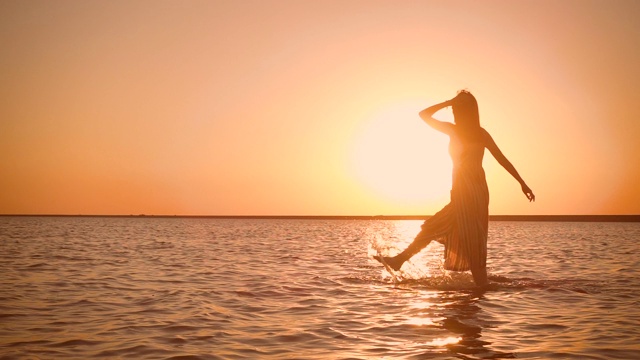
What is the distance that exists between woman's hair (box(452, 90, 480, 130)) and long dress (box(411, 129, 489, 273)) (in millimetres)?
328

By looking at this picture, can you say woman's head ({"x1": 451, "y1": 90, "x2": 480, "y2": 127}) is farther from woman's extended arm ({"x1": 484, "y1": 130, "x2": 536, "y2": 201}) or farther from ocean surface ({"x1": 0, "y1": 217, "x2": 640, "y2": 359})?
ocean surface ({"x1": 0, "y1": 217, "x2": 640, "y2": 359})

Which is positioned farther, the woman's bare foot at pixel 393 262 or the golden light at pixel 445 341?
the woman's bare foot at pixel 393 262

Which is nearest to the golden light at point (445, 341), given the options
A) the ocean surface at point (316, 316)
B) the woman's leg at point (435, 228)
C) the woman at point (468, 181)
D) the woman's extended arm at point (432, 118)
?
the ocean surface at point (316, 316)

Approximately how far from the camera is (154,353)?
7078 mm

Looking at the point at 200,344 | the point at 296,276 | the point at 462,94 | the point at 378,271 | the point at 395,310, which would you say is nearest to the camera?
the point at 200,344

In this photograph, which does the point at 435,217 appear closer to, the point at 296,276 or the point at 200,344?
the point at 296,276

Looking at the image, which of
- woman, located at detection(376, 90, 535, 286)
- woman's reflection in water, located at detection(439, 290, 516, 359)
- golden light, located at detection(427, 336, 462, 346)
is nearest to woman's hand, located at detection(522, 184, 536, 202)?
woman, located at detection(376, 90, 535, 286)

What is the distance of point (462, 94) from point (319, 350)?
6.82 m

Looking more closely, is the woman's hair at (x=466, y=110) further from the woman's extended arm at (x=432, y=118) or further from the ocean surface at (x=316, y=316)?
the ocean surface at (x=316, y=316)

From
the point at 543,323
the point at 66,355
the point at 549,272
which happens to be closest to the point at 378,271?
the point at 549,272

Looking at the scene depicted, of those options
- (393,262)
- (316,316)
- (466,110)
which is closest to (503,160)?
(466,110)

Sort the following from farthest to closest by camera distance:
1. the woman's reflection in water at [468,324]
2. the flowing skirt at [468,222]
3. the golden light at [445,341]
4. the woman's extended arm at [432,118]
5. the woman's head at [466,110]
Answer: the woman's extended arm at [432,118] < the flowing skirt at [468,222] < the woman's head at [466,110] < the golden light at [445,341] < the woman's reflection in water at [468,324]

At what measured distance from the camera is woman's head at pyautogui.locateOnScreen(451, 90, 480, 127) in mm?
12328

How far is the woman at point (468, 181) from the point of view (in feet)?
40.7
